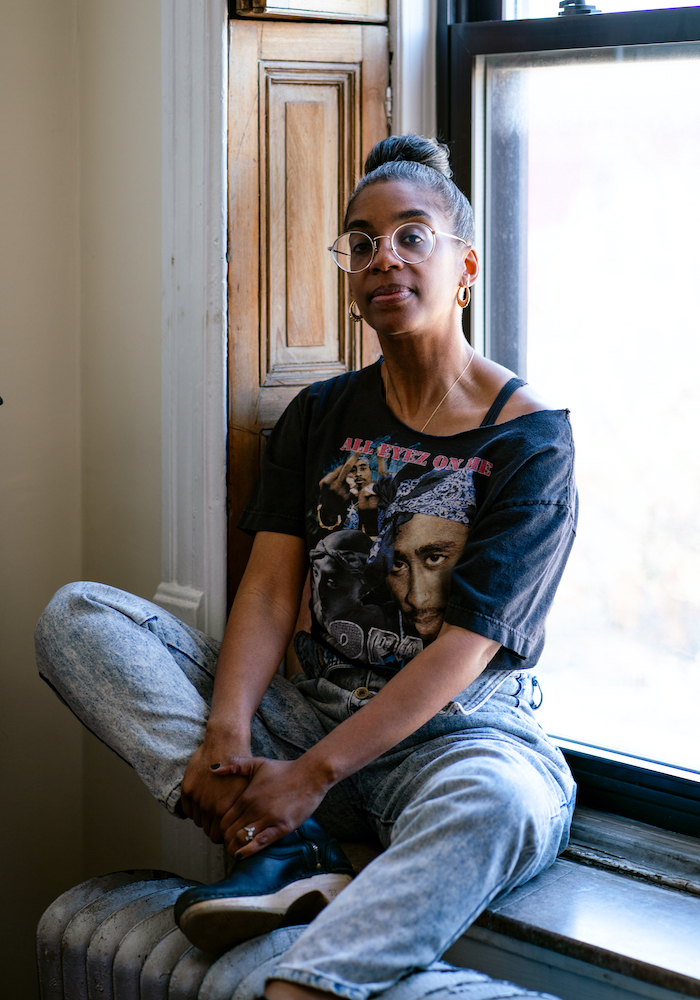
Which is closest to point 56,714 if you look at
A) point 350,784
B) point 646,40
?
point 350,784

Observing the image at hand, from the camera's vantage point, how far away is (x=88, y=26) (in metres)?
2.02

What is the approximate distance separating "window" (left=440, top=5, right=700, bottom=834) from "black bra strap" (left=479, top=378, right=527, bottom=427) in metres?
0.32

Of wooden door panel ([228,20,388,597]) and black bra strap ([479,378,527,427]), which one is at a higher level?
wooden door panel ([228,20,388,597])

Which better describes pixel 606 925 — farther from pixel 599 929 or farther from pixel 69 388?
pixel 69 388

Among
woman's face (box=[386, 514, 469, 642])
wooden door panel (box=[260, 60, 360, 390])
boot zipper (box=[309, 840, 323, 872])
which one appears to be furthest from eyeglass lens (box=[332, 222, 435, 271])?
boot zipper (box=[309, 840, 323, 872])

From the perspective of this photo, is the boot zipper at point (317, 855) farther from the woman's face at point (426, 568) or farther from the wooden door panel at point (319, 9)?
the wooden door panel at point (319, 9)

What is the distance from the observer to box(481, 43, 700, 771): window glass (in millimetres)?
1662

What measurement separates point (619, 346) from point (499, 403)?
1.26ft

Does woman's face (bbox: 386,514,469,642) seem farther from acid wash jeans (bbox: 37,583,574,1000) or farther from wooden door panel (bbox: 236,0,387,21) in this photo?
wooden door panel (bbox: 236,0,387,21)

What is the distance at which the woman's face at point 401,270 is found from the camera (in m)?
1.51

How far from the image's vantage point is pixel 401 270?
1.51m

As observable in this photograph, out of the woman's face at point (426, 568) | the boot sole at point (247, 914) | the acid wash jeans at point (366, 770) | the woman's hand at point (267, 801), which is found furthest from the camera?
the woman's face at point (426, 568)

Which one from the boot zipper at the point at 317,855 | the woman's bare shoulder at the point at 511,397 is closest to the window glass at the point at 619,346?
the woman's bare shoulder at the point at 511,397

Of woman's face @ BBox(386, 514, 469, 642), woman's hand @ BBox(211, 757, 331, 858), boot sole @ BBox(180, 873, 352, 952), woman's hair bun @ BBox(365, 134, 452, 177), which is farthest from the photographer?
woman's hair bun @ BBox(365, 134, 452, 177)
